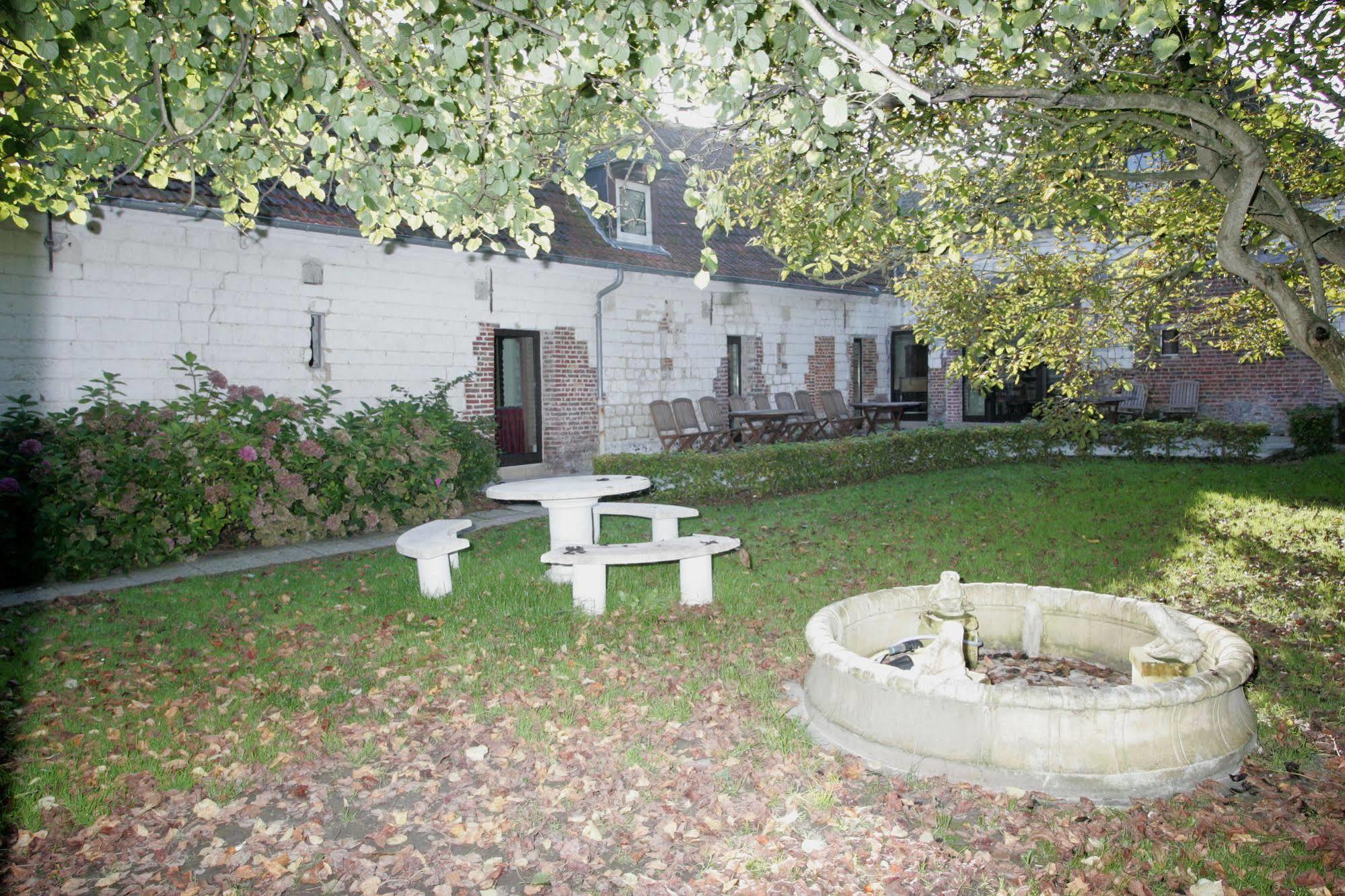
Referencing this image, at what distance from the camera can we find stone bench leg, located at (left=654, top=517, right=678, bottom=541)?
270 inches

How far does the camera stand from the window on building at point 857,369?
750 inches

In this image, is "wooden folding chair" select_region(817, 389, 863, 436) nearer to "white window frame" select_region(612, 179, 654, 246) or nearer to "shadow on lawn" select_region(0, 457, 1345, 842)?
"white window frame" select_region(612, 179, 654, 246)

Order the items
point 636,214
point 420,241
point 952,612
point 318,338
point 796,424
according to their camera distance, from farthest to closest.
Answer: point 796,424 < point 636,214 < point 420,241 < point 318,338 < point 952,612

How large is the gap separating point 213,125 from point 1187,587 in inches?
278

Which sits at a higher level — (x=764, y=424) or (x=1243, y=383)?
(x=1243, y=383)

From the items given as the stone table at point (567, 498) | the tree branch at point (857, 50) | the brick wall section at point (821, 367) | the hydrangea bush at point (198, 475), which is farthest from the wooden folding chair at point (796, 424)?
the tree branch at point (857, 50)

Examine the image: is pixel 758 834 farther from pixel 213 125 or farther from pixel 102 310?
pixel 102 310

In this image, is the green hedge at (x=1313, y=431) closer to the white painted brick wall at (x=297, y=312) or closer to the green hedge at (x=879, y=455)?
the green hedge at (x=879, y=455)

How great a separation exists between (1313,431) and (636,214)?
11.5 metres

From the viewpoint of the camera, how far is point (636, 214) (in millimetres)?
14672

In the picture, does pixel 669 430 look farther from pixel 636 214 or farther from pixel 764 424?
pixel 636 214

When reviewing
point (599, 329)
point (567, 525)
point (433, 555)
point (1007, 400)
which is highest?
point (599, 329)

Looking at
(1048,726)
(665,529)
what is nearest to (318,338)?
(665,529)

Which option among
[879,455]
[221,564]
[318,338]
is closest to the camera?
[221,564]
